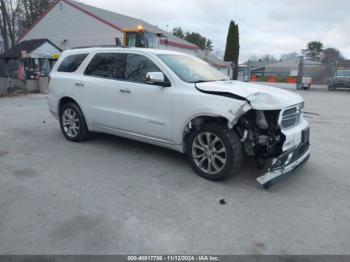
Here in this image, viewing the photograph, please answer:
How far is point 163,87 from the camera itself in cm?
430

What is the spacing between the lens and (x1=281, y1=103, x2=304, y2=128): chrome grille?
379 cm

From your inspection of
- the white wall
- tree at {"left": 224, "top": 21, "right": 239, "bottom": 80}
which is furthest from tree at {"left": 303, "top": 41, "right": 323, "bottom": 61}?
the white wall

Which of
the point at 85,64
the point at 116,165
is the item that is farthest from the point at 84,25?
the point at 116,165

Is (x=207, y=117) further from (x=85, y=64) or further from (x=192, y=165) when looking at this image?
(x=85, y=64)

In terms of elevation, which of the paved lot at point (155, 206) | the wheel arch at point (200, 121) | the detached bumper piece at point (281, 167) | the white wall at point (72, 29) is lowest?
the paved lot at point (155, 206)

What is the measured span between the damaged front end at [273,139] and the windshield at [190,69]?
1.07 meters

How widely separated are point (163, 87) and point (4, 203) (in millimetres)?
2546

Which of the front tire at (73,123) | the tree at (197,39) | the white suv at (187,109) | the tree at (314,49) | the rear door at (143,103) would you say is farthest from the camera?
the tree at (314,49)

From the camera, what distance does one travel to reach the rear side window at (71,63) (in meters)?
5.53

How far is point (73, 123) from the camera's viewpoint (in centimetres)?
566

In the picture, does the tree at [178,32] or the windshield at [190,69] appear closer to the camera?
the windshield at [190,69]

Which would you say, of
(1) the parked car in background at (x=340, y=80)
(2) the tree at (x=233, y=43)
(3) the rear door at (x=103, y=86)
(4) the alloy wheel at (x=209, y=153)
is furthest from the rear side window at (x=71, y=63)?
(2) the tree at (x=233, y=43)

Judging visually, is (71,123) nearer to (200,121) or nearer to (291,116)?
(200,121)

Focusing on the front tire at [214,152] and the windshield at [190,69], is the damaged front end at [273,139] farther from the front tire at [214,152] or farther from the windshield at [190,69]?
the windshield at [190,69]
